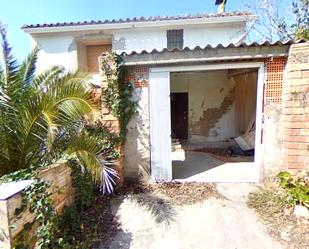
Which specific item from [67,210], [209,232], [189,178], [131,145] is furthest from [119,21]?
[209,232]

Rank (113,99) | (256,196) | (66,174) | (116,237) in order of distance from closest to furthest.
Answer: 1. (116,237)
2. (66,174)
3. (256,196)
4. (113,99)

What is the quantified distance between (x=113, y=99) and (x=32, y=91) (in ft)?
5.78

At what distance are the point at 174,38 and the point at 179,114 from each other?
3.67 meters

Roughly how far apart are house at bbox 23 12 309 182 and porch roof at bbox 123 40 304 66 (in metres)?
0.02

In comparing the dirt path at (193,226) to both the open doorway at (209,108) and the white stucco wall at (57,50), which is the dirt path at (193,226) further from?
the white stucco wall at (57,50)

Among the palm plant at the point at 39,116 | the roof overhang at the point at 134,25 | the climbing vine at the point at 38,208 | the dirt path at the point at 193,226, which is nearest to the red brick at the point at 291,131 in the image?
the dirt path at the point at 193,226

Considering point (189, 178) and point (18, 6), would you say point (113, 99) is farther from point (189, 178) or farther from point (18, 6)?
point (18, 6)

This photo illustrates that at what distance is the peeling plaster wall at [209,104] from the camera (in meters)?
11.2

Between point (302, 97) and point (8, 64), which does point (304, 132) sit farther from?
point (8, 64)

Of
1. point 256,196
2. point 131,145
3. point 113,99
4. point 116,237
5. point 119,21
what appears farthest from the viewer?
point 119,21

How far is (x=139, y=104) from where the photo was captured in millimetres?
5762

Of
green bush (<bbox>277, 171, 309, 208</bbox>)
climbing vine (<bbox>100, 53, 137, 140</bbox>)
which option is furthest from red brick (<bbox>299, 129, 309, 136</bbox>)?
climbing vine (<bbox>100, 53, 137, 140</bbox>)

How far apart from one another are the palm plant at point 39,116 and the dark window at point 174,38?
626cm

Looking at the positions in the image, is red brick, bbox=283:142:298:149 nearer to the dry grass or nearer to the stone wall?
the stone wall
